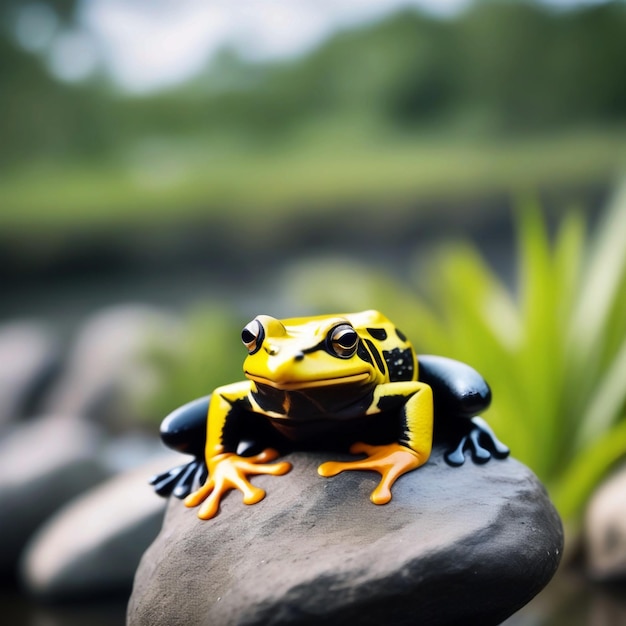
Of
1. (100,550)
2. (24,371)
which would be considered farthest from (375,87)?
(100,550)

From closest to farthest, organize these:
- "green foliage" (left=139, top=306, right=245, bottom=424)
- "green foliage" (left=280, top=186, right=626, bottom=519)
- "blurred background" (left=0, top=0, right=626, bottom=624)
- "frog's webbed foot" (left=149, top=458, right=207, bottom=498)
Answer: "frog's webbed foot" (left=149, top=458, right=207, bottom=498), "green foliage" (left=280, top=186, right=626, bottom=519), "green foliage" (left=139, top=306, right=245, bottom=424), "blurred background" (left=0, top=0, right=626, bottom=624)

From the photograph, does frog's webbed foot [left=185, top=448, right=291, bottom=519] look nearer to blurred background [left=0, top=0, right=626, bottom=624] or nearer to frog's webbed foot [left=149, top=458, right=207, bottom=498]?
frog's webbed foot [left=149, top=458, right=207, bottom=498]

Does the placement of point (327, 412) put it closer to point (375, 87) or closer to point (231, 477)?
point (231, 477)

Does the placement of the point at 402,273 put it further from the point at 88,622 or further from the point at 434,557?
the point at 434,557

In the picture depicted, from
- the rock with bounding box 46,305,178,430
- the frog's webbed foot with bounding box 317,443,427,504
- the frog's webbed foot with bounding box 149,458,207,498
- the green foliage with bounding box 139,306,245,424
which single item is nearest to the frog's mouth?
the frog's webbed foot with bounding box 317,443,427,504

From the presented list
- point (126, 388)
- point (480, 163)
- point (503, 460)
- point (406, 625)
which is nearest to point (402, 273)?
point (480, 163)

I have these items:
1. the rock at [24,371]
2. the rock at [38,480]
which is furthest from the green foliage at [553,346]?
the rock at [24,371]

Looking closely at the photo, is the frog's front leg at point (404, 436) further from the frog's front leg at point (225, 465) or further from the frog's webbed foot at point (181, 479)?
the frog's webbed foot at point (181, 479)
